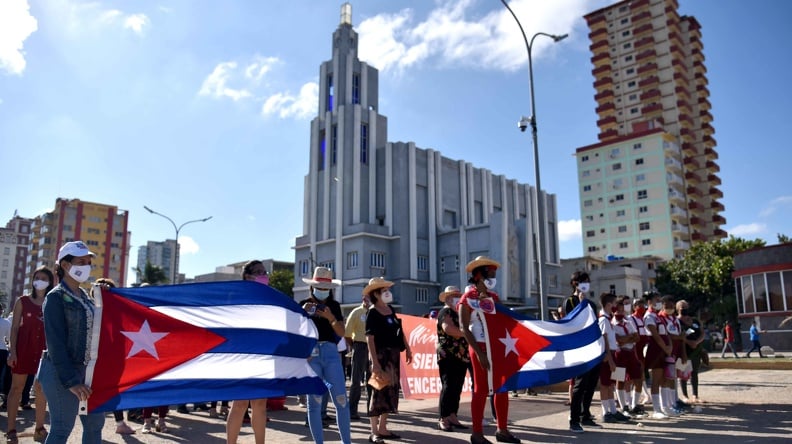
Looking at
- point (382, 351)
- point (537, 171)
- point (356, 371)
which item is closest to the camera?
point (382, 351)

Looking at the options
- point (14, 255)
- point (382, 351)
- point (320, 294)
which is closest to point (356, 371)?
point (382, 351)

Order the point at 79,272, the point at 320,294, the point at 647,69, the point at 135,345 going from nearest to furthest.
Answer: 1. the point at 79,272
2. the point at 135,345
3. the point at 320,294
4. the point at 647,69

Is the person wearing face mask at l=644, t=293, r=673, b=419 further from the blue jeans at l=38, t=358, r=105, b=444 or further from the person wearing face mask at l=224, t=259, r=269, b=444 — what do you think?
the blue jeans at l=38, t=358, r=105, b=444

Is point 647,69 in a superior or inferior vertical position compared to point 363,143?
superior

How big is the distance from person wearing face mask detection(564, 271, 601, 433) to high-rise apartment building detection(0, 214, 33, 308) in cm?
14263

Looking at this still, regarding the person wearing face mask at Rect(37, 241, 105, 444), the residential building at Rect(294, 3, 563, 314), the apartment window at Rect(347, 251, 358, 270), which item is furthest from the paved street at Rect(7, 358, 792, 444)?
the apartment window at Rect(347, 251, 358, 270)

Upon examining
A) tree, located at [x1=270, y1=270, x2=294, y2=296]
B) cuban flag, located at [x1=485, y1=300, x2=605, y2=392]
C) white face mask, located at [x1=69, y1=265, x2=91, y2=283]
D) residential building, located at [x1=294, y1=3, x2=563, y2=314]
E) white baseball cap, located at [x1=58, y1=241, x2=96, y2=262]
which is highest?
residential building, located at [x1=294, y1=3, x2=563, y2=314]

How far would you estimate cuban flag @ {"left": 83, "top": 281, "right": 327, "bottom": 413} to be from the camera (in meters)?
4.68

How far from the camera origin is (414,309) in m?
57.1

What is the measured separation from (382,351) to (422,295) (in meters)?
52.1

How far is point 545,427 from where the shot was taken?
8.22 m

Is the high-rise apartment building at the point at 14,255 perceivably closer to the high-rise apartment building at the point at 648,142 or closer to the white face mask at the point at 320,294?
the high-rise apartment building at the point at 648,142

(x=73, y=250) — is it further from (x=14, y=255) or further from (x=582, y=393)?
(x=14, y=255)

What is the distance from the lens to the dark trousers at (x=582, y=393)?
792 cm
